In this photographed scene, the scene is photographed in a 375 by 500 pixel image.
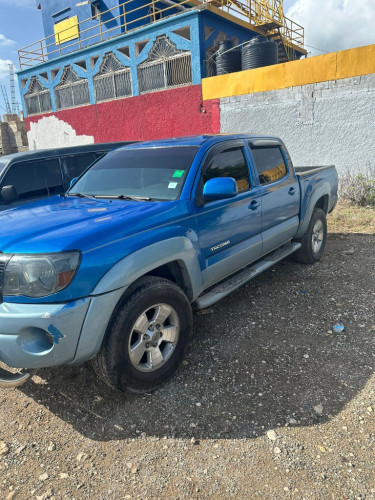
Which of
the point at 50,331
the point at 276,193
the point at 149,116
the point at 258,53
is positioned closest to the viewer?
the point at 50,331

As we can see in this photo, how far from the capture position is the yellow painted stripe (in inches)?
332

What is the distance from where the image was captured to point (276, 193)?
4305mm

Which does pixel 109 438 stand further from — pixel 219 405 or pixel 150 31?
pixel 150 31

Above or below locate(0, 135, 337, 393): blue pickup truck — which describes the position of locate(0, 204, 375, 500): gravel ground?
below

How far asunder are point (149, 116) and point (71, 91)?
518 cm

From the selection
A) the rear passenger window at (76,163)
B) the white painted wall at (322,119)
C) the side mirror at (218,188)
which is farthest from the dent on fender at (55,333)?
the white painted wall at (322,119)

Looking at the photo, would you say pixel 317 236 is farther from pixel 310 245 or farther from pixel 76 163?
Answer: pixel 76 163

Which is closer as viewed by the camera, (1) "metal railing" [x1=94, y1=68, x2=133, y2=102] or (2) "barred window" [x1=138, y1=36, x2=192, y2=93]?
(2) "barred window" [x1=138, y1=36, x2=192, y2=93]

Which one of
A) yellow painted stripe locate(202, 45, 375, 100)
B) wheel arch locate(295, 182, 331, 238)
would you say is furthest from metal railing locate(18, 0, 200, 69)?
wheel arch locate(295, 182, 331, 238)

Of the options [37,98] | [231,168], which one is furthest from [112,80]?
[231,168]

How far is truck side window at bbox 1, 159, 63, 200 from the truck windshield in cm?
174

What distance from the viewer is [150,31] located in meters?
13.1

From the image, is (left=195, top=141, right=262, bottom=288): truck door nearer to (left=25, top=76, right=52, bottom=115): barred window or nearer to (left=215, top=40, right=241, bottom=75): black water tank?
(left=215, top=40, right=241, bottom=75): black water tank

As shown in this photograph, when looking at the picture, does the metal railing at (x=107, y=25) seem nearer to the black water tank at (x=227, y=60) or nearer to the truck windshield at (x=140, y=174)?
the black water tank at (x=227, y=60)
